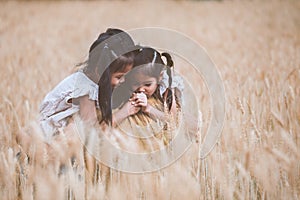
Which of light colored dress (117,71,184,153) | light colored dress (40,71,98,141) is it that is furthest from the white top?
light colored dress (117,71,184,153)

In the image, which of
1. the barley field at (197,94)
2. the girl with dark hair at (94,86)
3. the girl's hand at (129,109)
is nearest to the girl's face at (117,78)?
the girl with dark hair at (94,86)

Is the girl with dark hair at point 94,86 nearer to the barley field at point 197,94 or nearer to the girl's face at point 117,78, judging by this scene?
the girl's face at point 117,78

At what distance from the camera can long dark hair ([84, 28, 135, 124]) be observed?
196cm

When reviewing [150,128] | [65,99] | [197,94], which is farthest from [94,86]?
[197,94]

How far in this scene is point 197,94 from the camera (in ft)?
8.34

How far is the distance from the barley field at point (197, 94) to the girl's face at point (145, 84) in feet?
0.88

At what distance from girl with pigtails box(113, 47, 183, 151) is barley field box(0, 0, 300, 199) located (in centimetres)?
19

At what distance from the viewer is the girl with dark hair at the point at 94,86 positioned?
6.44ft

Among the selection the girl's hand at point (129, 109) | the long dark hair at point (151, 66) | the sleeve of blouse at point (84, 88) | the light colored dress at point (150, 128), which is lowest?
the light colored dress at point (150, 128)

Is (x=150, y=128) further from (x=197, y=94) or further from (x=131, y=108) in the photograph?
(x=197, y=94)

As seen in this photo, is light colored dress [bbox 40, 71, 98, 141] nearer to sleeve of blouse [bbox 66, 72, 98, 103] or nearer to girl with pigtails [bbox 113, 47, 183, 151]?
sleeve of blouse [bbox 66, 72, 98, 103]

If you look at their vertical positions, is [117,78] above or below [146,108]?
above

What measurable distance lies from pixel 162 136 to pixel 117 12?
5847mm

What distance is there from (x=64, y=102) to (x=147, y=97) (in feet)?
1.22
